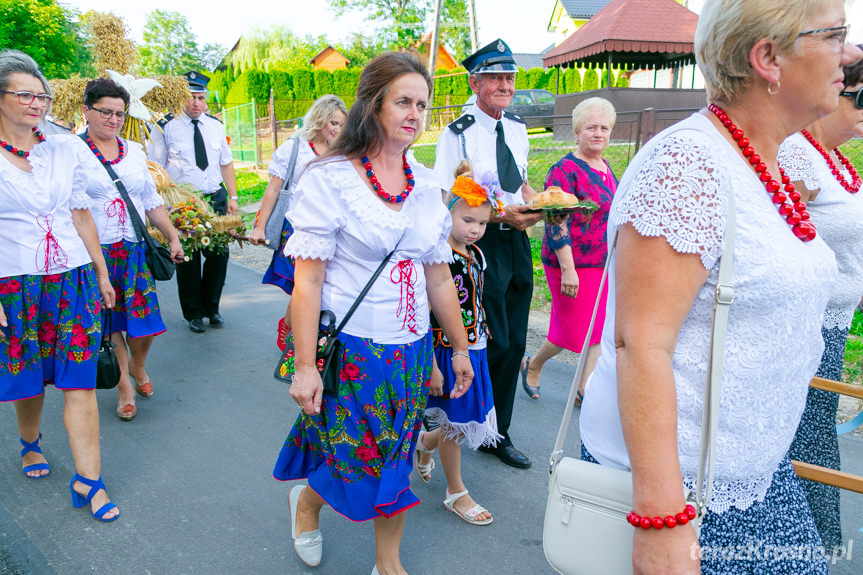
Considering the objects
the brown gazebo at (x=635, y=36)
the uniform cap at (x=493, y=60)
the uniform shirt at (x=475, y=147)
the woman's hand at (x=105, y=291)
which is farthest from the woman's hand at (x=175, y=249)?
the brown gazebo at (x=635, y=36)

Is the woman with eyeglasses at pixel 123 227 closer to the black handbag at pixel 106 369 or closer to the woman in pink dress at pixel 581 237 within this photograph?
the black handbag at pixel 106 369

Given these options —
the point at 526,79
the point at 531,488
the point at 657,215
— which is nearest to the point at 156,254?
the point at 531,488

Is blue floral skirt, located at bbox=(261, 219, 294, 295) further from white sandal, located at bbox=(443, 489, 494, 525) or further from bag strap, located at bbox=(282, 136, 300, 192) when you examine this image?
white sandal, located at bbox=(443, 489, 494, 525)

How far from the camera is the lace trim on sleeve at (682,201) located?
1231 millimetres

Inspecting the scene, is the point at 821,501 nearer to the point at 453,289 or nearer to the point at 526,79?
the point at 453,289

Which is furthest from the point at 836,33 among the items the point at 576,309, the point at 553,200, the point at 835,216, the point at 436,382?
the point at 576,309

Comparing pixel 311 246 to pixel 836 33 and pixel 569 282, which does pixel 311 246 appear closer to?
pixel 836 33

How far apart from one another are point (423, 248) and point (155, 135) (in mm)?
5329

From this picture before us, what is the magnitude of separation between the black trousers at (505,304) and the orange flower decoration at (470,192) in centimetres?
52

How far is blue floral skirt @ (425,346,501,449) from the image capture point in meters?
3.11

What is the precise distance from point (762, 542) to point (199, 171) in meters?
6.48

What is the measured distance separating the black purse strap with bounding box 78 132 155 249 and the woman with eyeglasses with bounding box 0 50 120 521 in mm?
928

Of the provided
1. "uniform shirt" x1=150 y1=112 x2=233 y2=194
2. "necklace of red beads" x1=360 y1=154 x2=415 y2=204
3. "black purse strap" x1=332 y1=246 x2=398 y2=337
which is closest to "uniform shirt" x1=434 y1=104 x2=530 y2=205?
"necklace of red beads" x1=360 y1=154 x2=415 y2=204

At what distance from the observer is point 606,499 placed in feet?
4.51
